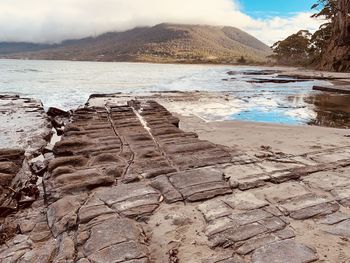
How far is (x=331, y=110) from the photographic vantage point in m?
11.6

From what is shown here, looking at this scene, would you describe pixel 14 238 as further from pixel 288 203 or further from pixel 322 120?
pixel 322 120

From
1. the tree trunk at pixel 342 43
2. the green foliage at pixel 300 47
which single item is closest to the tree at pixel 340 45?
the tree trunk at pixel 342 43

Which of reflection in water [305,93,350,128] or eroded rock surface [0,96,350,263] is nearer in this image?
eroded rock surface [0,96,350,263]

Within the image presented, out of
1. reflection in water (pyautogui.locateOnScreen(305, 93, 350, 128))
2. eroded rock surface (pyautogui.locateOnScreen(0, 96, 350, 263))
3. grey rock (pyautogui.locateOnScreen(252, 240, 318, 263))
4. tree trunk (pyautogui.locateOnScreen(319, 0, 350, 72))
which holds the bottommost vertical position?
reflection in water (pyautogui.locateOnScreen(305, 93, 350, 128))

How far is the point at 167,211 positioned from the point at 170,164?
150cm

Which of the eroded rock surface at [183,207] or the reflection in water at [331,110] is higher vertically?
the eroded rock surface at [183,207]

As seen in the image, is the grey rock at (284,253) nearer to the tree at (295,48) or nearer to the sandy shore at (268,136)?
the sandy shore at (268,136)

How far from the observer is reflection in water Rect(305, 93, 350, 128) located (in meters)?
9.34

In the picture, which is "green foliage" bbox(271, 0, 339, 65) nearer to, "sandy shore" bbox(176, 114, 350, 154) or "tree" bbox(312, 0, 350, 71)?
"tree" bbox(312, 0, 350, 71)

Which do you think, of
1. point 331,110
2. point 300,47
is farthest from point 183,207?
point 300,47

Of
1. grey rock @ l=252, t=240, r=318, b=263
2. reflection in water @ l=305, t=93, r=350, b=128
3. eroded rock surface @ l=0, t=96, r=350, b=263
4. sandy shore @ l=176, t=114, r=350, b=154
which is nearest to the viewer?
grey rock @ l=252, t=240, r=318, b=263

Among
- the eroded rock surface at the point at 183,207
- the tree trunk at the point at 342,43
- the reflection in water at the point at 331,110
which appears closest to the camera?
the eroded rock surface at the point at 183,207

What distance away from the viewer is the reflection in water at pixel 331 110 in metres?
9.34

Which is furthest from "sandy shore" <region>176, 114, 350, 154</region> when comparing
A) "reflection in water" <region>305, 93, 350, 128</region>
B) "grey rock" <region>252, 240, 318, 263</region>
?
"grey rock" <region>252, 240, 318, 263</region>
